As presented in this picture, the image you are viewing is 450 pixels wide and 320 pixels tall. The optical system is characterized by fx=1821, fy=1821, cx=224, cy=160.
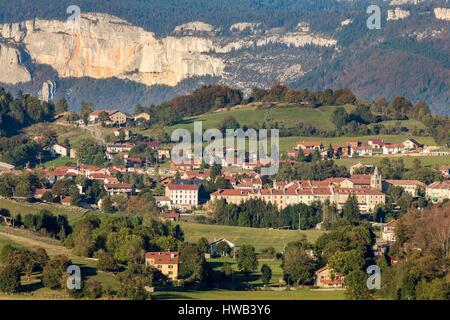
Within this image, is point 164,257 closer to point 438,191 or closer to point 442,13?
point 438,191

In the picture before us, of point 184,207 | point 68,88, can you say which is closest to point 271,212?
point 184,207

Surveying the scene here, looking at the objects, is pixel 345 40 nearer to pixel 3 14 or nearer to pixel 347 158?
pixel 3 14

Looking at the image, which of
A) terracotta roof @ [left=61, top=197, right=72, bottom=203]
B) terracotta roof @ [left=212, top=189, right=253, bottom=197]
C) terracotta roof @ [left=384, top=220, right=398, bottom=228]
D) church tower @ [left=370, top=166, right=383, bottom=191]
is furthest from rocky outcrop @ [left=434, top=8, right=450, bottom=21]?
terracotta roof @ [left=384, top=220, right=398, bottom=228]

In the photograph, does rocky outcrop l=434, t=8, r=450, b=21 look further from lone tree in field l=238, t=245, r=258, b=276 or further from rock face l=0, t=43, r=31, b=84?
lone tree in field l=238, t=245, r=258, b=276

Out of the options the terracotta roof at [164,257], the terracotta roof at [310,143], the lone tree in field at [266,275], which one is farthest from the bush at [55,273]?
the terracotta roof at [310,143]

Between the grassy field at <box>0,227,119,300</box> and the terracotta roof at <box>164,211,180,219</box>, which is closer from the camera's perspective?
the grassy field at <box>0,227,119,300</box>

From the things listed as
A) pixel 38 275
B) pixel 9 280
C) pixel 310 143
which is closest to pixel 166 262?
pixel 38 275
